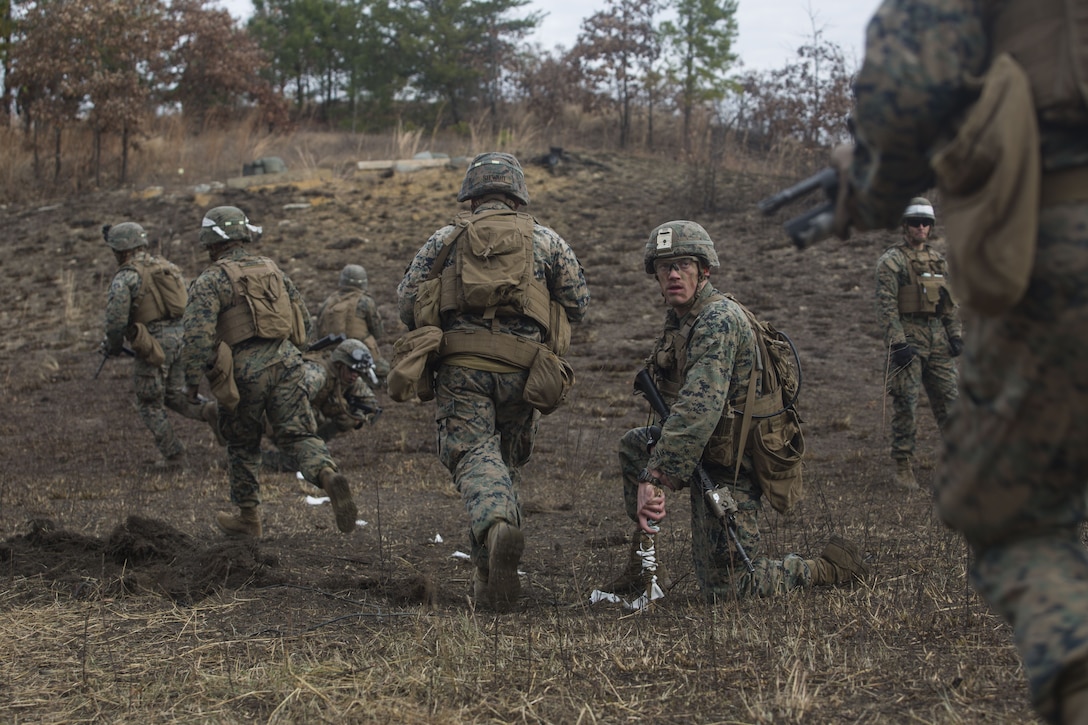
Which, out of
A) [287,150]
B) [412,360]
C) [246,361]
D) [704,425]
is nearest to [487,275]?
[412,360]

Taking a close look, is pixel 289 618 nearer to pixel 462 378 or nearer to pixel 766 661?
pixel 462 378

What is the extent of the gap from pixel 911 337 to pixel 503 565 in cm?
503

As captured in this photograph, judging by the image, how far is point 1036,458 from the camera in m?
2.27

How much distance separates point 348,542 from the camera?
693 centimetres

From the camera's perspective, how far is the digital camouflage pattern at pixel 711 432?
4.45 m

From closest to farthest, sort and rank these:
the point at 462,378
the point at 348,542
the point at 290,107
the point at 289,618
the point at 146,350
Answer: the point at 289,618
the point at 462,378
the point at 348,542
the point at 146,350
the point at 290,107

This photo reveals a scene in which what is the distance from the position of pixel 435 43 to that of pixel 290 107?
4.66 meters

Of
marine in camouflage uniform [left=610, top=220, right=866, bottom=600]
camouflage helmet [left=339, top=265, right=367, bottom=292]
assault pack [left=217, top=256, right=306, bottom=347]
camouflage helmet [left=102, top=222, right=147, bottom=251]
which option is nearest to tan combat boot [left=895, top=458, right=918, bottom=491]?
marine in camouflage uniform [left=610, top=220, right=866, bottom=600]

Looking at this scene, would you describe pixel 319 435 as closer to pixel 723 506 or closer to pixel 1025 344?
pixel 723 506

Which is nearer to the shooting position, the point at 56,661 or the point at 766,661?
the point at 766,661

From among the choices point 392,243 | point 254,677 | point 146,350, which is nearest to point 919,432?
point 146,350

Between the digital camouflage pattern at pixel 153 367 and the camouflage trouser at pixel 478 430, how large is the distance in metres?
4.86

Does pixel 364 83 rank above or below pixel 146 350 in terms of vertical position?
above

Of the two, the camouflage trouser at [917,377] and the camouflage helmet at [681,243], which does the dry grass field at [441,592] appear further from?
the camouflage helmet at [681,243]
